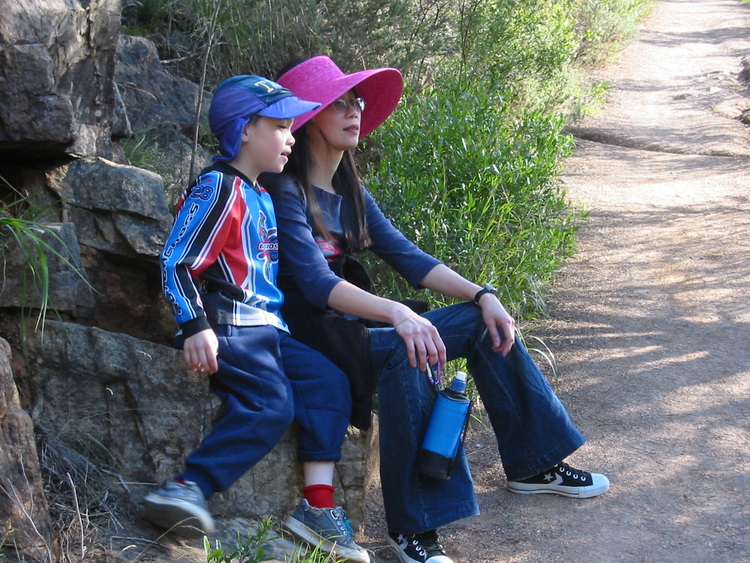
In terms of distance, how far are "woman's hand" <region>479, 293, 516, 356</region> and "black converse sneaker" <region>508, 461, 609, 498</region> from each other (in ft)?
1.92

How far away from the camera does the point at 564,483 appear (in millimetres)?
3334

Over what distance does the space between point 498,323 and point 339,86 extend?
3.32 feet

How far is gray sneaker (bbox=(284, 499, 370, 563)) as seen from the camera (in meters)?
2.68

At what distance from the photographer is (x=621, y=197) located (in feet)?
24.3

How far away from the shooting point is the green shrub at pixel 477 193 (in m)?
4.54

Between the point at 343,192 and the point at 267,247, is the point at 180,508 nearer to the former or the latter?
the point at 267,247

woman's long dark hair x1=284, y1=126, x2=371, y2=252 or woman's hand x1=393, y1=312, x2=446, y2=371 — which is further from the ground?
woman's long dark hair x1=284, y1=126, x2=371, y2=252

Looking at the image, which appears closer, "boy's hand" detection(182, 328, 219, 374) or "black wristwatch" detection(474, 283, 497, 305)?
"boy's hand" detection(182, 328, 219, 374)

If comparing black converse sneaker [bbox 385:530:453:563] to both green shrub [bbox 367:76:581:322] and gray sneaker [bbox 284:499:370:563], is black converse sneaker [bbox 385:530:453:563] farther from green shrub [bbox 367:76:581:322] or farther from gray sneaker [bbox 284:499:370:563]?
green shrub [bbox 367:76:581:322]

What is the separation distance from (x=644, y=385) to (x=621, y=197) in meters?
3.47

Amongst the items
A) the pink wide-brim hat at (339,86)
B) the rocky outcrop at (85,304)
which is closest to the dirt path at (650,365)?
the rocky outcrop at (85,304)

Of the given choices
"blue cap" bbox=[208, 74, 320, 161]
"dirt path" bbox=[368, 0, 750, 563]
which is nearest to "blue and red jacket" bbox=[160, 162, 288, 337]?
"blue cap" bbox=[208, 74, 320, 161]

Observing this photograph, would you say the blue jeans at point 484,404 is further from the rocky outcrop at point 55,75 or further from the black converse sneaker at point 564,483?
the rocky outcrop at point 55,75

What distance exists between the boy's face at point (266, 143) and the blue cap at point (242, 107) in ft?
0.11
